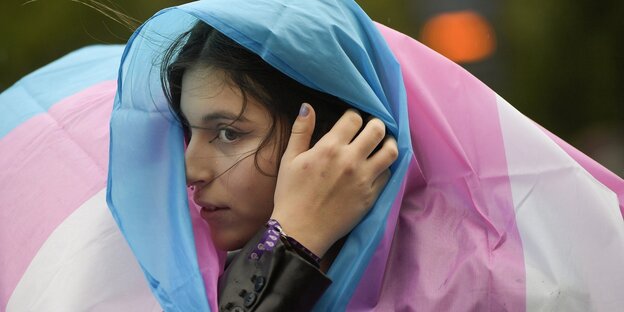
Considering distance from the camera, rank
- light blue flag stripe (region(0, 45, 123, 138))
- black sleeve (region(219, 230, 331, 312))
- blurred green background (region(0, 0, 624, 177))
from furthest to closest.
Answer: blurred green background (region(0, 0, 624, 177)), light blue flag stripe (region(0, 45, 123, 138)), black sleeve (region(219, 230, 331, 312))

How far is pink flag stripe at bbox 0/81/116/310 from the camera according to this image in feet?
7.23

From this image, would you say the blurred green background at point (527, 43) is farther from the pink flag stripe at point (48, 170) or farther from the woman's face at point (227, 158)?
the woman's face at point (227, 158)

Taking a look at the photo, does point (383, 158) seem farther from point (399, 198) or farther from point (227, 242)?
point (227, 242)

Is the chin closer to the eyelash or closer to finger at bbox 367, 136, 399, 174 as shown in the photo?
the eyelash

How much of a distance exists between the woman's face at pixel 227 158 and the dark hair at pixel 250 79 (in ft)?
0.06

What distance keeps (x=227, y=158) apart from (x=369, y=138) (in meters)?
0.28

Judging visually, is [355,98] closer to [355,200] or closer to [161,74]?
[355,200]

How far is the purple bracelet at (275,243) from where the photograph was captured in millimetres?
1914

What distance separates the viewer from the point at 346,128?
201cm

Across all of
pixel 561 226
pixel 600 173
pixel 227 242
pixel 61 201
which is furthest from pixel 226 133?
pixel 600 173

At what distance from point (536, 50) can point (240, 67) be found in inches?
268

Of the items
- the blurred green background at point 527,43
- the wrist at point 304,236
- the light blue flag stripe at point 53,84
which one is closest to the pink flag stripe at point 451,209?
the wrist at point 304,236

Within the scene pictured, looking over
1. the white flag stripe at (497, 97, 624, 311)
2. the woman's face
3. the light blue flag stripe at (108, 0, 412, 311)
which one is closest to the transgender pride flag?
the light blue flag stripe at (108, 0, 412, 311)

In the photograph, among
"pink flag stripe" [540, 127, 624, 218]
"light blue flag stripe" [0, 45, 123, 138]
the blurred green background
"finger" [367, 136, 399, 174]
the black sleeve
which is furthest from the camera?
the blurred green background
